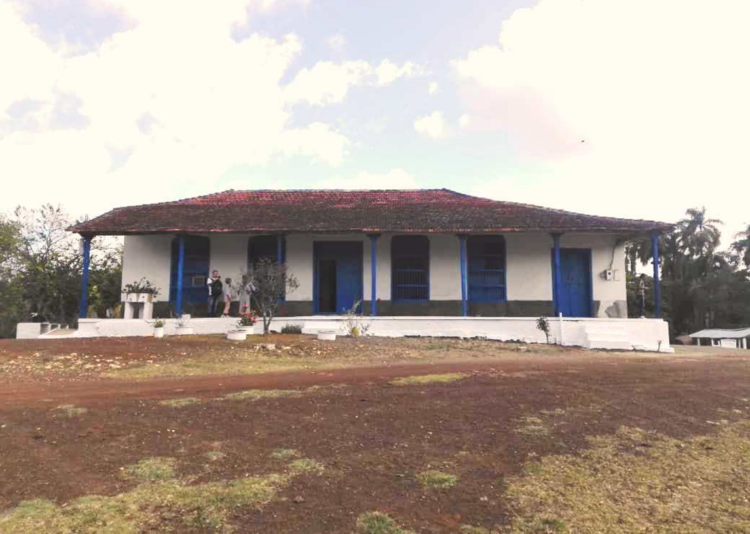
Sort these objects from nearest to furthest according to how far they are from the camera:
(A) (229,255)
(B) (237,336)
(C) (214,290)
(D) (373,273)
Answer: (B) (237,336)
(D) (373,273)
(C) (214,290)
(A) (229,255)

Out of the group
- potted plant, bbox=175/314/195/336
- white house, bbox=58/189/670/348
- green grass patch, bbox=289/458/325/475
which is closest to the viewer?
green grass patch, bbox=289/458/325/475

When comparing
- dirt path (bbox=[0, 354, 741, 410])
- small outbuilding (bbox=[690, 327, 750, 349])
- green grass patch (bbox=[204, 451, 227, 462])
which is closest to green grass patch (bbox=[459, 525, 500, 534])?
green grass patch (bbox=[204, 451, 227, 462])

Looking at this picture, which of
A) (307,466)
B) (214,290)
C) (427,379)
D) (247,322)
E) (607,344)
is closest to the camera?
(307,466)

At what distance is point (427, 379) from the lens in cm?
752

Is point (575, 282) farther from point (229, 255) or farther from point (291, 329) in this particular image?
point (229, 255)

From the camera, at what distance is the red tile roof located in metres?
14.8

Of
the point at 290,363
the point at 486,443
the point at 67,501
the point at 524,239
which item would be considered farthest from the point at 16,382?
the point at 524,239

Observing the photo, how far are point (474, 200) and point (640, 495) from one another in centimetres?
1531

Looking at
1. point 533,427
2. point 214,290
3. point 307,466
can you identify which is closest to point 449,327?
point 214,290

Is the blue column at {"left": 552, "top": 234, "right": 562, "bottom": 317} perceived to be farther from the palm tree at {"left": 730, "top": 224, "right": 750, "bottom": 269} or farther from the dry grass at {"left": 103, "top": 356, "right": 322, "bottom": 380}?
the palm tree at {"left": 730, "top": 224, "right": 750, "bottom": 269}

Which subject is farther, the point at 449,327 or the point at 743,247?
the point at 743,247

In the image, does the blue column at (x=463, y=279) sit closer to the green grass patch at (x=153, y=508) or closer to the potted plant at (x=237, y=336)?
the potted plant at (x=237, y=336)

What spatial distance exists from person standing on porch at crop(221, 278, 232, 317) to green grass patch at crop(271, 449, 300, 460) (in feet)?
37.3

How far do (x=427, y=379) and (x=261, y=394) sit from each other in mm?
2493
